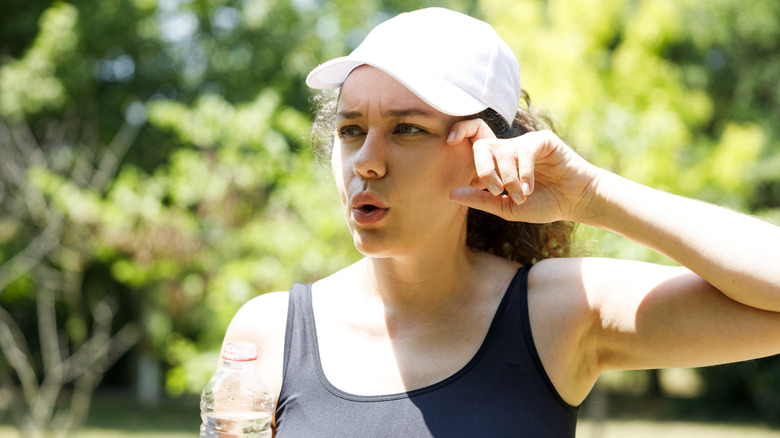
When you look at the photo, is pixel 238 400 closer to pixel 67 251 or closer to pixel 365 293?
pixel 365 293

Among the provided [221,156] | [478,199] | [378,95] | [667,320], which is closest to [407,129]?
[378,95]

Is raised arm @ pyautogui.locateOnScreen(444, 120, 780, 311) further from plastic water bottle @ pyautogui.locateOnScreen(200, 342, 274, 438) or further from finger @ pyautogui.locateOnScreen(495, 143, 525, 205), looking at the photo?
plastic water bottle @ pyautogui.locateOnScreen(200, 342, 274, 438)

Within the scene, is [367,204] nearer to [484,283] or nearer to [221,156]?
[484,283]

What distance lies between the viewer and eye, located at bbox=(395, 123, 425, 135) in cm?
177

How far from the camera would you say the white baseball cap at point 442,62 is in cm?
174

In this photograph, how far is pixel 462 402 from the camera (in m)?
1.77

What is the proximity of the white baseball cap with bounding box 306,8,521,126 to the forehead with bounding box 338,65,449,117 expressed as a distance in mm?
36

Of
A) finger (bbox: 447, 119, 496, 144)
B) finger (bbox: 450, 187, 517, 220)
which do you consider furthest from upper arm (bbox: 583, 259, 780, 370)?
finger (bbox: 447, 119, 496, 144)

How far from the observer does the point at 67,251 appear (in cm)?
1031

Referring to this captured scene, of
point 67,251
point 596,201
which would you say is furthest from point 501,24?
point 596,201

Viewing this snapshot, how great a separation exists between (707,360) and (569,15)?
6.85 meters

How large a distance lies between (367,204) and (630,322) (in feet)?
2.26

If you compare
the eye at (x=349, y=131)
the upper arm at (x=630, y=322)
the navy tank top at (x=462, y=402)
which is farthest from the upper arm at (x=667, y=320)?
the eye at (x=349, y=131)

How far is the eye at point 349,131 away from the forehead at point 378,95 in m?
0.04
